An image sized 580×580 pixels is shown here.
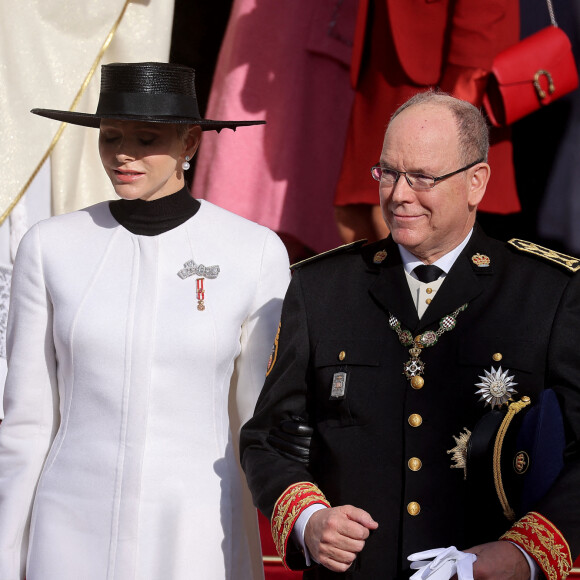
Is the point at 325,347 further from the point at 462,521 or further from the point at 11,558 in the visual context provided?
the point at 11,558

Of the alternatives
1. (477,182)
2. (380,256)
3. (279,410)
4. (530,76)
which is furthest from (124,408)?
(530,76)

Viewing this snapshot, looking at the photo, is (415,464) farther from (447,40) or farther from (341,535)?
(447,40)

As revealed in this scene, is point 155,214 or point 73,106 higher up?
point 73,106

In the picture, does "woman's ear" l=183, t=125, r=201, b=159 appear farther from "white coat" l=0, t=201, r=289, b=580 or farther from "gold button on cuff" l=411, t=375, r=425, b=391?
"gold button on cuff" l=411, t=375, r=425, b=391

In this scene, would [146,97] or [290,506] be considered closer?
[290,506]

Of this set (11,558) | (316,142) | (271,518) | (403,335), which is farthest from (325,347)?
(316,142)

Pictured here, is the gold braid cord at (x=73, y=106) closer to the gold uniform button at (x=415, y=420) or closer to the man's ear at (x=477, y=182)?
the man's ear at (x=477, y=182)

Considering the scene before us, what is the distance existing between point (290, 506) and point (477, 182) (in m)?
0.77

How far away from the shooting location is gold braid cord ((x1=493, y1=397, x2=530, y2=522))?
2.01 meters

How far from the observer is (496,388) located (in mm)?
2102

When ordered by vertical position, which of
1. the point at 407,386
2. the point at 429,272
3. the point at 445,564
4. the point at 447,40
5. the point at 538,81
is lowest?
the point at 445,564

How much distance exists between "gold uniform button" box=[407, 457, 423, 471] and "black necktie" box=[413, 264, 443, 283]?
15.1 inches

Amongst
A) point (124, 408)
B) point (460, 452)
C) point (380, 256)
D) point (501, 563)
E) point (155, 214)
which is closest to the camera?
point (501, 563)

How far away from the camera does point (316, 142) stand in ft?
13.5
